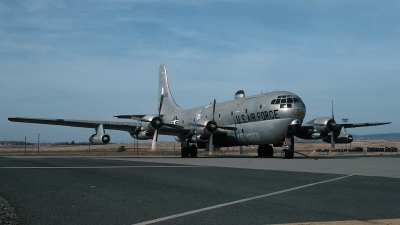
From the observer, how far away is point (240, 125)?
37031 mm

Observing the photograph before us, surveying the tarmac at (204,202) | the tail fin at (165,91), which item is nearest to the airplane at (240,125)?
the tail fin at (165,91)

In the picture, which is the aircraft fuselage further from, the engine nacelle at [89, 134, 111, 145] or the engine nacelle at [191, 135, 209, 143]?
the engine nacelle at [89, 134, 111, 145]

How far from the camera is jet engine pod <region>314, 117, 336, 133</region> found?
1423 inches

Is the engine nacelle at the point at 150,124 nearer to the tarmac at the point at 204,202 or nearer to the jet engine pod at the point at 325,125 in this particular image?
the jet engine pod at the point at 325,125

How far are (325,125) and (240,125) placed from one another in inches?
283

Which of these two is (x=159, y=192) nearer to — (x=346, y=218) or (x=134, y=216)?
(x=134, y=216)

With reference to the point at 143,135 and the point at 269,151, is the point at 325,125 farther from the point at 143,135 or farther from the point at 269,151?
the point at 143,135

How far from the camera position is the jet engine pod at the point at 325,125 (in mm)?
36156

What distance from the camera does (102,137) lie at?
130ft

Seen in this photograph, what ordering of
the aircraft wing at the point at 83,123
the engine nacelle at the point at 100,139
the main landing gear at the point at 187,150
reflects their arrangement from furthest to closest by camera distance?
the main landing gear at the point at 187,150, the engine nacelle at the point at 100,139, the aircraft wing at the point at 83,123

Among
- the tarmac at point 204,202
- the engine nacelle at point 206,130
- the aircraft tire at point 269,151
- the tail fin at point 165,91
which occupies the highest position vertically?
the tail fin at point 165,91

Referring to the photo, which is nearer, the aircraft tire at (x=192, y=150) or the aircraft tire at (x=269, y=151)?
the aircraft tire at (x=269, y=151)

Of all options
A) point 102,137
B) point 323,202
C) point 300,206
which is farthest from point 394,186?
point 102,137

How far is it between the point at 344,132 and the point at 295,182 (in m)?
29.3
